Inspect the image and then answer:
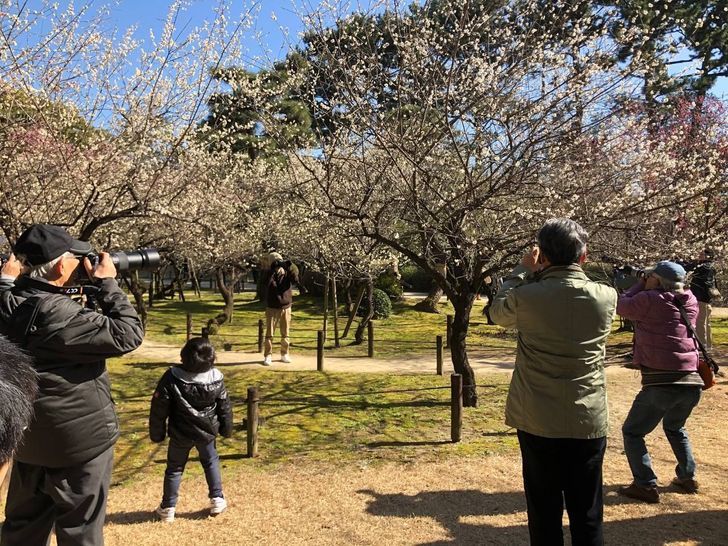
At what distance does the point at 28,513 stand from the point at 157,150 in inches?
251

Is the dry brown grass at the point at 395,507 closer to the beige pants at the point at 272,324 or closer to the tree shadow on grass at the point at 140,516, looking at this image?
the tree shadow on grass at the point at 140,516

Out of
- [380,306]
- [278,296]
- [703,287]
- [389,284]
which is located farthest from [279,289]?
[389,284]

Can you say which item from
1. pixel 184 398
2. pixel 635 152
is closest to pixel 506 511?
pixel 184 398

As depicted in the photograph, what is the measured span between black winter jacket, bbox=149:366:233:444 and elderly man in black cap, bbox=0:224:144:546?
1061 millimetres

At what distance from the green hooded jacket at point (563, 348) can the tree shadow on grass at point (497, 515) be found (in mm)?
1181

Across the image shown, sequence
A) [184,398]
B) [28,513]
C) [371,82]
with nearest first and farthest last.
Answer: [28,513] → [184,398] → [371,82]

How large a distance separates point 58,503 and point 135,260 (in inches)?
47.6

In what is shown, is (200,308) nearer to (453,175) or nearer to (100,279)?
(453,175)

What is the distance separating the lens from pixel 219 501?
3539 mm

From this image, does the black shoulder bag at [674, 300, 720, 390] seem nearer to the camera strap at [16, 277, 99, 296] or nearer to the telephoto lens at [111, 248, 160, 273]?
the telephoto lens at [111, 248, 160, 273]

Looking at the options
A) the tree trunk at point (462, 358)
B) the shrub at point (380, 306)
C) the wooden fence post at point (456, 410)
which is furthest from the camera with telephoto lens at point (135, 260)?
the shrub at point (380, 306)

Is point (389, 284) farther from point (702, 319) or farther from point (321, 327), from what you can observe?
point (702, 319)

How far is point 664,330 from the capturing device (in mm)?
3490

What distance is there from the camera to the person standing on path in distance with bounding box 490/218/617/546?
7.68ft
